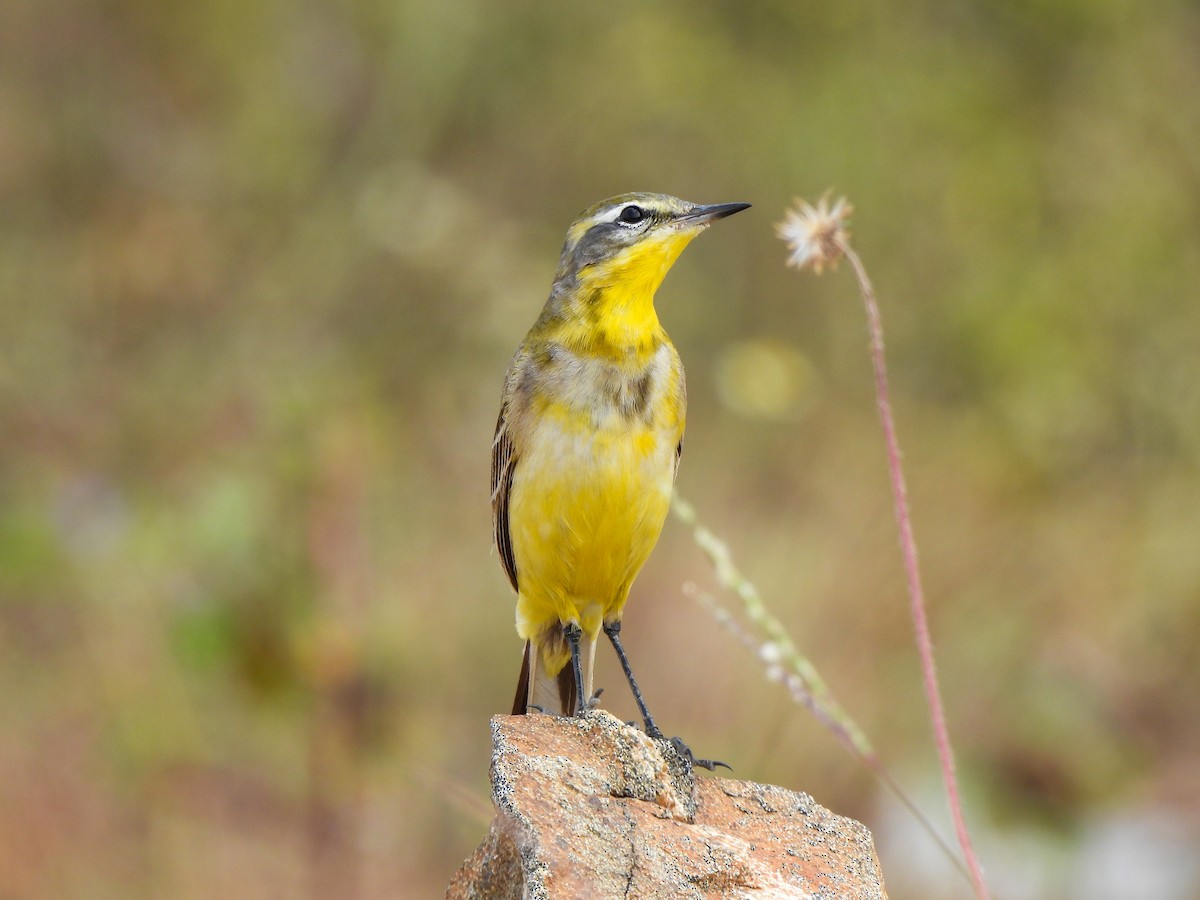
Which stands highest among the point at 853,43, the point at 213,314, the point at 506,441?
the point at 853,43

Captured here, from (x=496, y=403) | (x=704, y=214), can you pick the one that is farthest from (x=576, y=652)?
(x=496, y=403)

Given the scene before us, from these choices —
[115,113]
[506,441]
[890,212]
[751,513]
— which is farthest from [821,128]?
[506,441]

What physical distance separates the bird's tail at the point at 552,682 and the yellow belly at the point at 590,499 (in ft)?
1.38

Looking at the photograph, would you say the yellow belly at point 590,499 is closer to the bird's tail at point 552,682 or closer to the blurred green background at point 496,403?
the bird's tail at point 552,682

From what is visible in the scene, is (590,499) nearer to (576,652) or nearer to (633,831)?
(576,652)

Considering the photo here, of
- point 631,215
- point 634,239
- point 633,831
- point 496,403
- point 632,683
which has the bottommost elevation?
point 633,831

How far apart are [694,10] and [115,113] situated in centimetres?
416

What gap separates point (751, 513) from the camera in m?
8.27

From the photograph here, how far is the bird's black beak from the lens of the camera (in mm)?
4055

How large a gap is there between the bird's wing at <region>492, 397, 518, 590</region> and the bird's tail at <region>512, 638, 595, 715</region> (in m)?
0.28

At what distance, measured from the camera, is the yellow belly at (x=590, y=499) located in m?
4.07

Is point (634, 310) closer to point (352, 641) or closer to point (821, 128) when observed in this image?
point (352, 641)

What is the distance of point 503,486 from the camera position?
4.46 meters

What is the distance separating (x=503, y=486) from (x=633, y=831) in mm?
1856
